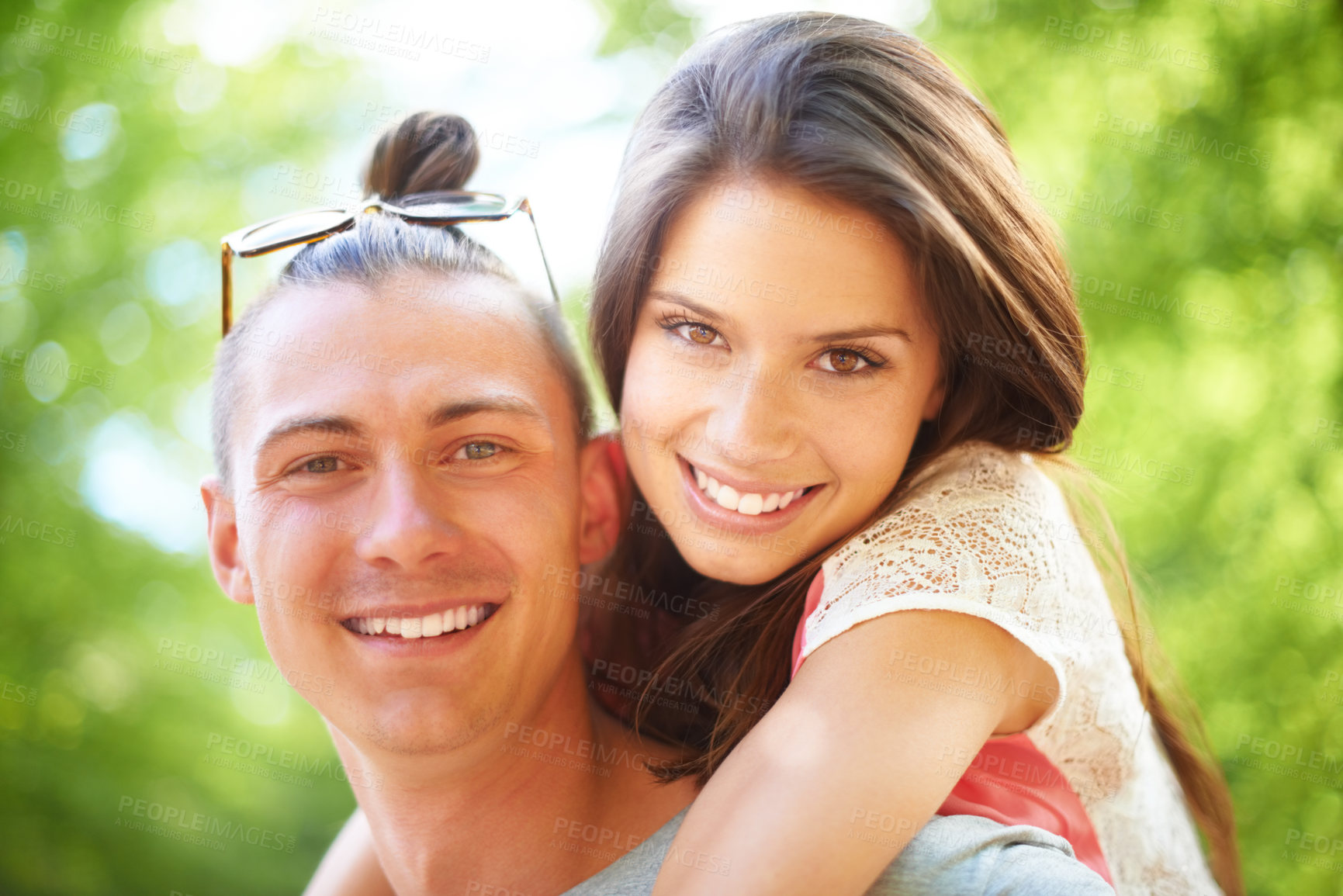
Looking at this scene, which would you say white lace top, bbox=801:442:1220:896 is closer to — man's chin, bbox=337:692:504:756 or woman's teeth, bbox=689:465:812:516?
woman's teeth, bbox=689:465:812:516

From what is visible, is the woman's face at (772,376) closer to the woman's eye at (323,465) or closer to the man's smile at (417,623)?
the man's smile at (417,623)

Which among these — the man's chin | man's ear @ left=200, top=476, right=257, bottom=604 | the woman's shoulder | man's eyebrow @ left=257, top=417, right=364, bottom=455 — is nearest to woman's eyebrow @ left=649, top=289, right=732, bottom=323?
the woman's shoulder

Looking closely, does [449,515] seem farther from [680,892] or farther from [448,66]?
[448,66]

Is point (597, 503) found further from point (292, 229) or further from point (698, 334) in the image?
point (292, 229)

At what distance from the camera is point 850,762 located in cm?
124

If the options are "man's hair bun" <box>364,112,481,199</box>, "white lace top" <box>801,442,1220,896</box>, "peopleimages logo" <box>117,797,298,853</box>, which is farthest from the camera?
"peopleimages logo" <box>117,797,298,853</box>

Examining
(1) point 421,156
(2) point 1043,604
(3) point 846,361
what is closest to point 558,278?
(1) point 421,156

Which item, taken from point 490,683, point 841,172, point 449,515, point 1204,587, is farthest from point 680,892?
point 1204,587

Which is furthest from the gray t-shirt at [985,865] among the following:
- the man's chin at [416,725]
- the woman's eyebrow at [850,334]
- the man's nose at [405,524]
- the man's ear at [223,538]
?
the man's ear at [223,538]

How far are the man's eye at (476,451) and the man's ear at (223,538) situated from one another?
0.43 metres

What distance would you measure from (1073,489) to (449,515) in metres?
1.17

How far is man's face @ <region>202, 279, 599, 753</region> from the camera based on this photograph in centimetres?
145

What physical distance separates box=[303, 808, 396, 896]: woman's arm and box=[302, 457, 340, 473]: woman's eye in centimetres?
78

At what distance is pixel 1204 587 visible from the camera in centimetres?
287
